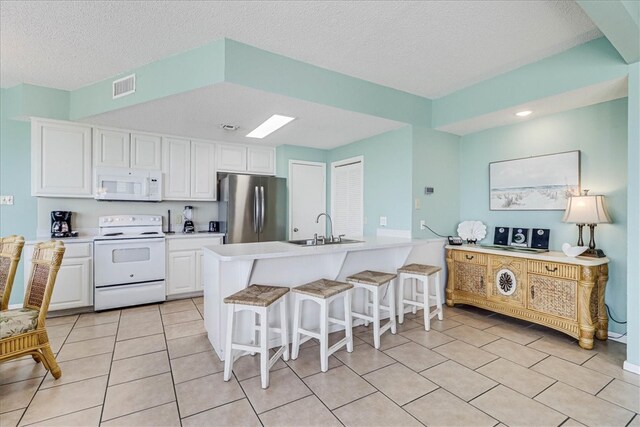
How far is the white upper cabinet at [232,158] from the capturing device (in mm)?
4648

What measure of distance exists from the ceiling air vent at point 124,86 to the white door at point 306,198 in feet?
7.78

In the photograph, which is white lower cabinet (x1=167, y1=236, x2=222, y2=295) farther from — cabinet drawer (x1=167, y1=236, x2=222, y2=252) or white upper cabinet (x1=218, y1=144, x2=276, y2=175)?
white upper cabinet (x1=218, y1=144, x2=276, y2=175)

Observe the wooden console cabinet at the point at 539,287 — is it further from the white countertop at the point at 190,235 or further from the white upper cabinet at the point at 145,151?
the white upper cabinet at the point at 145,151

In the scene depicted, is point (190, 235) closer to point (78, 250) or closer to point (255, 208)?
point (255, 208)

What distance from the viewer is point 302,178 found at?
5027 millimetres

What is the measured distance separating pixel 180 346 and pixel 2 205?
2.96 metres

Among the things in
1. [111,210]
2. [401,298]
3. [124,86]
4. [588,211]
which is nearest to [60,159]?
[111,210]

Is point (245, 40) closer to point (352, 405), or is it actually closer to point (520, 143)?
point (352, 405)

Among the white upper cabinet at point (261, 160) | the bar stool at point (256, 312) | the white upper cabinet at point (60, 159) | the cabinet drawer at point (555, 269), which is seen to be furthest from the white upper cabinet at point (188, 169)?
the cabinet drawer at point (555, 269)

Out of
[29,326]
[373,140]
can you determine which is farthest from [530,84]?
[29,326]

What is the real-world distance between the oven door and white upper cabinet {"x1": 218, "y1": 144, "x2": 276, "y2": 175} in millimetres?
1473

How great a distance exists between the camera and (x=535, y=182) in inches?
137

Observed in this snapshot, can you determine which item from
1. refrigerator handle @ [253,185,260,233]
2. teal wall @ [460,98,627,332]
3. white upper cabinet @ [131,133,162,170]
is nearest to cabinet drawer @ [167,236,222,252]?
refrigerator handle @ [253,185,260,233]

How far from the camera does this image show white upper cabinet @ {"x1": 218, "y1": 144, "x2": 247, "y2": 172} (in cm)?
465
